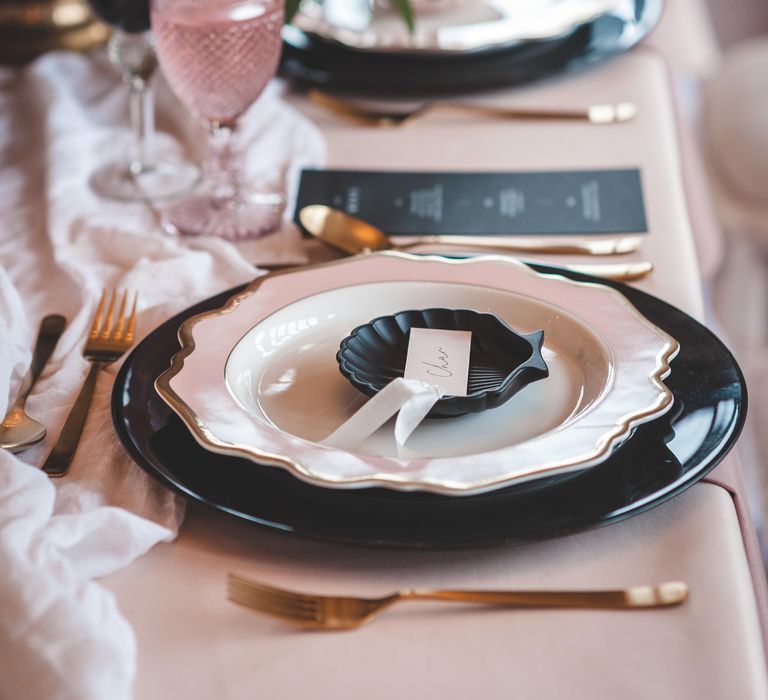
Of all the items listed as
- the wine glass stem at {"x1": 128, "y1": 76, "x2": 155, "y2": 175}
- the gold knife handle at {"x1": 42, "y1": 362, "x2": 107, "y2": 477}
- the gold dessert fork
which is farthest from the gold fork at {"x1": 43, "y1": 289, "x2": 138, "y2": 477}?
the gold dessert fork

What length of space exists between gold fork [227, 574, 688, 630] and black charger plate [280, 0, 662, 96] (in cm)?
62

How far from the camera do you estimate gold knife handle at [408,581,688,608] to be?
387mm

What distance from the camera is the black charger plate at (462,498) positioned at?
0.40 m

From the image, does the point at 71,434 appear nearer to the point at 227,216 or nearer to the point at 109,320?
the point at 109,320

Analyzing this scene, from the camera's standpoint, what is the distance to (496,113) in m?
0.88

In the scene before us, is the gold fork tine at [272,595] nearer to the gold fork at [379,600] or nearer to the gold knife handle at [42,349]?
the gold fork at [379,600]

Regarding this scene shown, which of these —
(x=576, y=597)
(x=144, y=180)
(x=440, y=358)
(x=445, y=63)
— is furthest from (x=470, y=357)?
(x=445, y=63)

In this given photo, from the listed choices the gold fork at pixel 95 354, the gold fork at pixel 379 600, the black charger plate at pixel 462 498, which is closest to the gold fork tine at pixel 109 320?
the gold fork at pixel 95 354

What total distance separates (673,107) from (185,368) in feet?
2.09

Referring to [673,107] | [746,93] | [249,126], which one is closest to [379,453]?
[249,126]

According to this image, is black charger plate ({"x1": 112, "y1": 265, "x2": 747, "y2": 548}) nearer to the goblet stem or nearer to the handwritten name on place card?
the handwritten name on place card

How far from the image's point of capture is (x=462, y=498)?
1.35ft

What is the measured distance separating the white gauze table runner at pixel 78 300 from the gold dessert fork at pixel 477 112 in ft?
0.16

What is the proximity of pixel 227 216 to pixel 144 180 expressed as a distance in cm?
12
